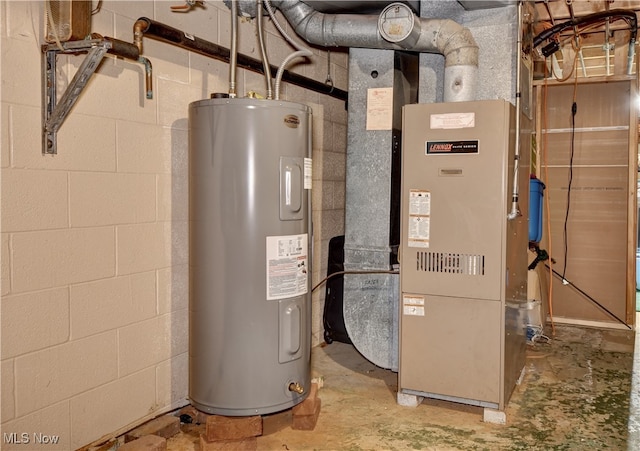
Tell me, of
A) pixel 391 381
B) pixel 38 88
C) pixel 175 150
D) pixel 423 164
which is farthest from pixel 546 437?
pixel 38 88

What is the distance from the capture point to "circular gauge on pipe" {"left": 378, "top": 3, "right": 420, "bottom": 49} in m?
2.84

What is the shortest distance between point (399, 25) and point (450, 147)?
71 centimetres

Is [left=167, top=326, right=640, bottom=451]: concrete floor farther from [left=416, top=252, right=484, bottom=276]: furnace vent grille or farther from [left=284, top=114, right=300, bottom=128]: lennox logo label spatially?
[left=284, top=114, right=300, bottom=128]: lennox logo label

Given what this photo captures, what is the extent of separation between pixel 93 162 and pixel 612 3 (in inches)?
124

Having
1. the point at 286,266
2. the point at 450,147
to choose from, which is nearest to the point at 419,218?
the point at 450,147

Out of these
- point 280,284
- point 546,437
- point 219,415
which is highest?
point 280,284

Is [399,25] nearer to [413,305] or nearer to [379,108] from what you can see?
[379,108]

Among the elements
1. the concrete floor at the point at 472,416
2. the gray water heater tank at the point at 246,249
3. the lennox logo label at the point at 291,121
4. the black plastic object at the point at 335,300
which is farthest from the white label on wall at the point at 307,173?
the black plastic object at the point at 335,300

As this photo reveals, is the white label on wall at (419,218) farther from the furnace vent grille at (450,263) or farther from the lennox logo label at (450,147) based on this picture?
the lennox logo label at (450,147)

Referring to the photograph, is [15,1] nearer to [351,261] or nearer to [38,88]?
[38,88]

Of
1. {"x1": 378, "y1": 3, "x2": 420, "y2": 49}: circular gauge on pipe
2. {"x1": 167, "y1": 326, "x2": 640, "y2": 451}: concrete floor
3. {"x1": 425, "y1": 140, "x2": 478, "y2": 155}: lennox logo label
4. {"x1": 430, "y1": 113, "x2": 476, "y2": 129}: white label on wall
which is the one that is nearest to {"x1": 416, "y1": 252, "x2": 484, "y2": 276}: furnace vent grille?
{"x1": 425, "y1": 140, "x2": 478, "y2": 155}: lennox logo label

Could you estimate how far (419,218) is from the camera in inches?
108

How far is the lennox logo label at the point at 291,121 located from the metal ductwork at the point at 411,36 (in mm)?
888

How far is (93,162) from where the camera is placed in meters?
2.20
